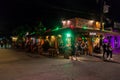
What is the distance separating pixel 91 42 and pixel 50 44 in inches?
281

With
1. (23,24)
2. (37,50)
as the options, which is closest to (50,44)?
(37,50)

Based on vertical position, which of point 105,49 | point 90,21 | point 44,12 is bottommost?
point 105,49

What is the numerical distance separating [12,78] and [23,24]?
Answer: 40.5 metres

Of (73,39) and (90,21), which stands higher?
(90,21)

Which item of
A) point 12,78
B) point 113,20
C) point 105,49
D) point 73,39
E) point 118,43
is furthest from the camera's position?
point 113,20

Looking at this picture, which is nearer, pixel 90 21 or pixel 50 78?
pixel 50 78

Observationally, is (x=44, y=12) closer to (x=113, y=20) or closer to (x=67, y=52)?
(x=113, y=20)

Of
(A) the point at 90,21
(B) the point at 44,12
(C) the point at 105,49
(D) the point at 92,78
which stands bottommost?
(D) the point at 92,78

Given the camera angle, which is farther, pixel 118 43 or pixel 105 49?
pixel 118 43

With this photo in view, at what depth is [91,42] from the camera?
22453mm

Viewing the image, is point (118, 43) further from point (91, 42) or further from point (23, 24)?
point (23, 24)

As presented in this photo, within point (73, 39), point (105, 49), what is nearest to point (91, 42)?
point (73, 39)

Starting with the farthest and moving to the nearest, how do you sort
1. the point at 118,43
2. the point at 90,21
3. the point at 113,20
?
1. the point at 113,20
2. the point at 118,43
3. the point at 90,21

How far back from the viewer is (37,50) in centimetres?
2394
